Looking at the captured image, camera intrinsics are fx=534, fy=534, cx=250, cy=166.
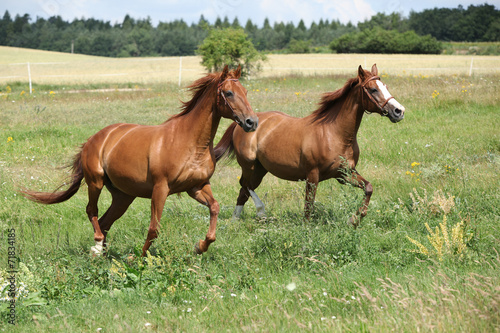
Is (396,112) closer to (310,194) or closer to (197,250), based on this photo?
(310,194)

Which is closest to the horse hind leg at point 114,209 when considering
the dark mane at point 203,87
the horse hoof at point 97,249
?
the horse hoof at point 97,249

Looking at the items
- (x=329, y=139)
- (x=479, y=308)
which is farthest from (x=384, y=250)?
(x=479, y=308)

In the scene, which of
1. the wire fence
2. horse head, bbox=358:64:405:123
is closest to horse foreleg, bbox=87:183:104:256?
horse head, bbox=358:64:405:123

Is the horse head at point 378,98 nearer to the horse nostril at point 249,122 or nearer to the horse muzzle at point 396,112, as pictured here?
the horse muzzle at point 396,112

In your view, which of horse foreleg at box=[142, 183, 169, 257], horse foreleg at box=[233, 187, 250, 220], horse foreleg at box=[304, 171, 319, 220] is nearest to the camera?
horse foreleg at box=[142, 183, 169, 257]

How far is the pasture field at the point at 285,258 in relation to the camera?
4.07 m

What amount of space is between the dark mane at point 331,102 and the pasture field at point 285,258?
1.20 m

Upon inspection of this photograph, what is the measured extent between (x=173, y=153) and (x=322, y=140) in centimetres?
224

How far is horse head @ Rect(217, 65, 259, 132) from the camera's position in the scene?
5.80 metres

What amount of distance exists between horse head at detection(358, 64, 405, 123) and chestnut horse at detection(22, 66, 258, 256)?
197 centimetres

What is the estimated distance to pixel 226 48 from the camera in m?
26.5

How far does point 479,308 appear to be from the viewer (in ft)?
12.3

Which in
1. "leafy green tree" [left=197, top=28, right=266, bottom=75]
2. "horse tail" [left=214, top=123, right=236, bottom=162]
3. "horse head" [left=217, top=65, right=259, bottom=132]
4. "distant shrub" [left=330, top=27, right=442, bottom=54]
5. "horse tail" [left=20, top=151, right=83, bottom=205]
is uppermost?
"distant shrub" [left=330, top=27, right=442, bottom=54]

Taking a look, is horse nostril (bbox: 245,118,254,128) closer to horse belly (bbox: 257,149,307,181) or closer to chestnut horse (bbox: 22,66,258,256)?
chestnut horse (bbox: 22,66,258,256)
